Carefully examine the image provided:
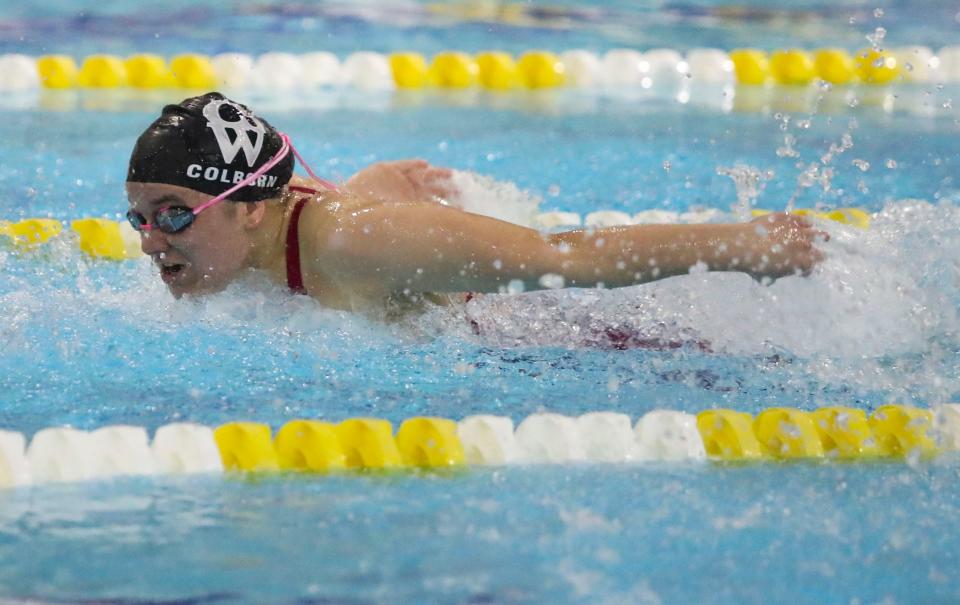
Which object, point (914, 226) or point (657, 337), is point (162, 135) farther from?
point (914, 226)

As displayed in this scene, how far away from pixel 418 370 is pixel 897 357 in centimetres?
111

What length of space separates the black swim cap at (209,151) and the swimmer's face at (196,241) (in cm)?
3

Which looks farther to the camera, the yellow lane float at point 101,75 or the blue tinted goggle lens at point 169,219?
the yellow lane float at point 101,75

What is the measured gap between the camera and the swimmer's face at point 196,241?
2680 millimetres

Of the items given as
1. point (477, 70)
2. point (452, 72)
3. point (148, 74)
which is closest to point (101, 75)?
point (148, 74)

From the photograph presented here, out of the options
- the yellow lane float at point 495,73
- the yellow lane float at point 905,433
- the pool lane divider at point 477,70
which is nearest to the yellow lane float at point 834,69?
the pool lane divider at point 477,70

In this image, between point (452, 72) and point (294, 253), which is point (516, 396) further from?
point (452, 72)

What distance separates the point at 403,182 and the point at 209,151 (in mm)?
800

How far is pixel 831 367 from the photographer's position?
9.66 feet

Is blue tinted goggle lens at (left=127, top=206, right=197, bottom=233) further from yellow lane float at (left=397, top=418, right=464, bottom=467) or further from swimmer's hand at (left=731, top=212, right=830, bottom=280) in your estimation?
swimmer's hand at (left=731, top=212, right=830, bottom=280)

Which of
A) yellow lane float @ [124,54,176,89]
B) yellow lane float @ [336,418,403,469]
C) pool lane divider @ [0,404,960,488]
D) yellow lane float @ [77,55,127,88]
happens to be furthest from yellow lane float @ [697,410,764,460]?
yellow lane float @ [77,55,127,88]

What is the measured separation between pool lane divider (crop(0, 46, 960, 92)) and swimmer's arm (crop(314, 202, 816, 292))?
12.9ft

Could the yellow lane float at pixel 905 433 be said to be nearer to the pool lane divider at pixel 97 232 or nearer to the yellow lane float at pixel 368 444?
the yellow lane float at pixel 368 444

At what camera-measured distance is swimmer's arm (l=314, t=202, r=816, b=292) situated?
2.52m
